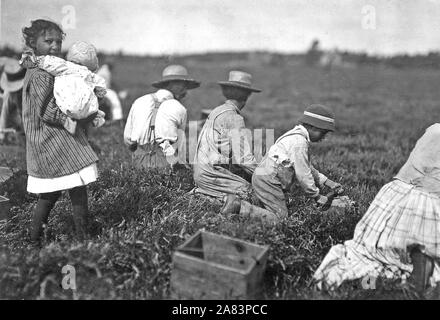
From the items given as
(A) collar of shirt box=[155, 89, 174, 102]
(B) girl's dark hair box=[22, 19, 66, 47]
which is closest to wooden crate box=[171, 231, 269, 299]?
(B) girl's dark hair box=[22, 19, 66, 47]

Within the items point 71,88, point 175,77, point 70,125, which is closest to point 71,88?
point 71,88

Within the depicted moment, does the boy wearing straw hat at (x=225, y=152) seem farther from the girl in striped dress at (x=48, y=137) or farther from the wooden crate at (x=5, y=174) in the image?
the wooden crate at (x=5, y=174)

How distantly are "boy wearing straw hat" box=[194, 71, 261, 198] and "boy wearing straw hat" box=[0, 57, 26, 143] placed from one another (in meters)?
5.33

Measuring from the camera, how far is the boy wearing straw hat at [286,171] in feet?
14.6

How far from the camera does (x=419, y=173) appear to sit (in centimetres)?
376

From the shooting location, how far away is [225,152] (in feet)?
17.0

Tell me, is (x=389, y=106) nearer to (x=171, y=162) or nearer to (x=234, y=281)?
(x=171, y=162)

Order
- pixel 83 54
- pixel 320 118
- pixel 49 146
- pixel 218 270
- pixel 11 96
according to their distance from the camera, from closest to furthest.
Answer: pixel 218 270, pixel 49 146, pixel 83 54, pixel 320 118, pixel 11 96

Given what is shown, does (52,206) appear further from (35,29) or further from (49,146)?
(35,29)

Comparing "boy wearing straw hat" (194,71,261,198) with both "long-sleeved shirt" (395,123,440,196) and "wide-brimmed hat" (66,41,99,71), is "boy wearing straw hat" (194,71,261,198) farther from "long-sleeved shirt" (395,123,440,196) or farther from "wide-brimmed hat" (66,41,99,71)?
"long-sleeved shirt" (395,123,440,196)

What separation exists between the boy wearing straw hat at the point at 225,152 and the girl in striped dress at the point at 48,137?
1.61m

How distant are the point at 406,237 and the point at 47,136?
3087mm

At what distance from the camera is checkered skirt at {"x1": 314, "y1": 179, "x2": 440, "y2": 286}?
3.66 meters
